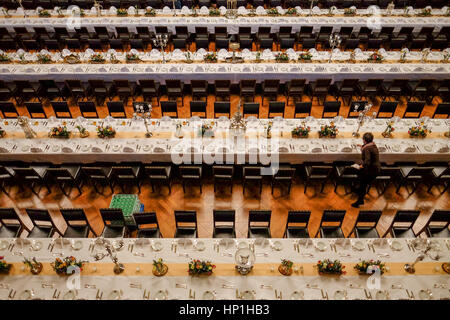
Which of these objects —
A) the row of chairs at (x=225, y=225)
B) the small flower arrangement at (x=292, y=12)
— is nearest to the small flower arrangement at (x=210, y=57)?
the small flower arrangement at (x=292, y=12)

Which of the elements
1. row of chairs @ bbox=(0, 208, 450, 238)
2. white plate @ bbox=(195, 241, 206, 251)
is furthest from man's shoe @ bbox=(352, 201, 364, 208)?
white plate @ bbox=(195, 241, 206, 251)

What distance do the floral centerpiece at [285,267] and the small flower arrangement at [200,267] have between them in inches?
39.8

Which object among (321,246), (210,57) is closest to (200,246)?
(321,246)

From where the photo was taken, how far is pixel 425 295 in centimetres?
477

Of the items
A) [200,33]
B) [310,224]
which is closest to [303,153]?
[310,224]

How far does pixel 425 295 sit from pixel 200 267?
3.23 m

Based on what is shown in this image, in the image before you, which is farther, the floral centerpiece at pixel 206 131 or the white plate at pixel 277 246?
the floral centerpiece at pixel 206 131

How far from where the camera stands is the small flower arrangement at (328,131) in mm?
7250

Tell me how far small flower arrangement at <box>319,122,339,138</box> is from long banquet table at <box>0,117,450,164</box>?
0.11 meters

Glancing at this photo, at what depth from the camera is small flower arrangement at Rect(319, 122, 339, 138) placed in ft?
23.8

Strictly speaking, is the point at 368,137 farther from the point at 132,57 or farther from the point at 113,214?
the point at 132,57

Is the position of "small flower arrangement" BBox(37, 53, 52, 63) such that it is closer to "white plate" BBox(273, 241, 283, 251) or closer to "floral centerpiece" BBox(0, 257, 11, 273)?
"floral centerpiece" BBox(0, 257, 11, 273)

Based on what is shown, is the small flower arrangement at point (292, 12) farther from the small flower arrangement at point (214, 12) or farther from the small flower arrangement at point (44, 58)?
the small flower arrangement at point (44, 58)

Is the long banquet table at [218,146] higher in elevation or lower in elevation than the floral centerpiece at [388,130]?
lower
